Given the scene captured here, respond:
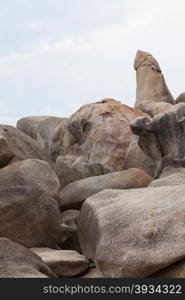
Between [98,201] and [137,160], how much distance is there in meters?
6.75

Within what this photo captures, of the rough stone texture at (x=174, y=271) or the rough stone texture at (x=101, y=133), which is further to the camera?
the rough stone texture at (x=101, y=133)

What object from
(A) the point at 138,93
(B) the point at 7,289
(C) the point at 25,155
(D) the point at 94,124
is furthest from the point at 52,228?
(A) the point at 138,93

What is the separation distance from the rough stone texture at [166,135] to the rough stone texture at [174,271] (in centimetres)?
643

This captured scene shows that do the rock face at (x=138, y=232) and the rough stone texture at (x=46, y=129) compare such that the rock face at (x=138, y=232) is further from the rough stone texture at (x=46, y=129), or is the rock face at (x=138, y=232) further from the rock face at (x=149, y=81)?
the rock face at (x=149, y=81)

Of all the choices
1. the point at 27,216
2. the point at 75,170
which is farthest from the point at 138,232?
the point at 75,170

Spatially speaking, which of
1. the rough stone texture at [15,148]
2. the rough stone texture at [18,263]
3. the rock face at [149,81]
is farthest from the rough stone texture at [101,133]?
the rock face at [149,81]

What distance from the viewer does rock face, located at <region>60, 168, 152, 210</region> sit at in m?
13.7

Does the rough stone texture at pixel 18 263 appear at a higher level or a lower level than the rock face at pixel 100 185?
higher

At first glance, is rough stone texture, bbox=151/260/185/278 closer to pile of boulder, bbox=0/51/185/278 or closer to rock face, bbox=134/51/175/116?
pile of boulder, bbox=0/51/185/278

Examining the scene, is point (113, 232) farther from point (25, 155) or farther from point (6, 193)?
point (25, 155)

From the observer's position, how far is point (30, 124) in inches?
1132

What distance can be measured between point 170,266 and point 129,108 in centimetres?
1238

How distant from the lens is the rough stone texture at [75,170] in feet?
58.7

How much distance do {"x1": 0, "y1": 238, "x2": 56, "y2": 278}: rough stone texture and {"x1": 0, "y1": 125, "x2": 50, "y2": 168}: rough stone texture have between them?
7669mm
